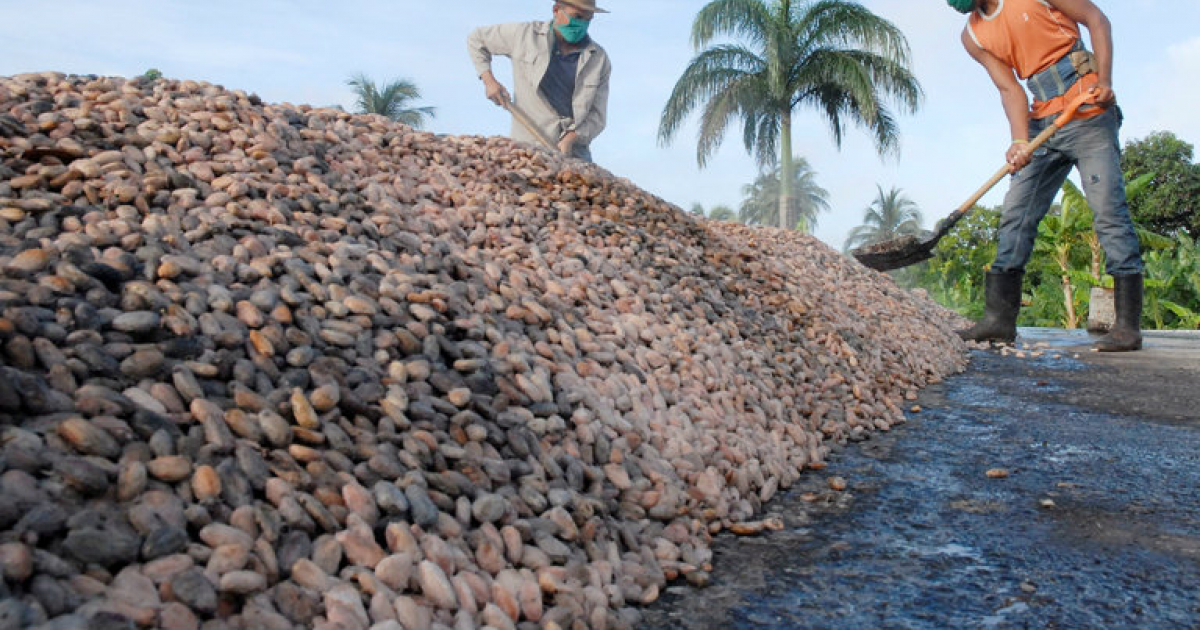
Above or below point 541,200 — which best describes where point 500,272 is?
below

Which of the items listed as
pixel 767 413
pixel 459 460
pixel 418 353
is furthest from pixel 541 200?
pixel 459 460

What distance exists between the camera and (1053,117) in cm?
466

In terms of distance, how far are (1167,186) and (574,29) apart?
14.4 meters

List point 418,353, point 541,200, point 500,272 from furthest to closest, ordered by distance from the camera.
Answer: point 541,200
point 500,272
point 418,353

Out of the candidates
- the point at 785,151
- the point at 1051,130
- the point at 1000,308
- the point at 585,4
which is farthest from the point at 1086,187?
the point at 785,151

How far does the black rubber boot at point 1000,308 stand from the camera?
5285 mm

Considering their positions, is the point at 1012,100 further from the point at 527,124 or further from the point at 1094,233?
the point at 1094,233

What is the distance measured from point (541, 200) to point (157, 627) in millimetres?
2486

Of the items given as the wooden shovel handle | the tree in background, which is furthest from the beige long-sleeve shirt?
the tree in background

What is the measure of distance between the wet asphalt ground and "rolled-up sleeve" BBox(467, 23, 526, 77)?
366 cm

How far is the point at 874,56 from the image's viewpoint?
1806 cm

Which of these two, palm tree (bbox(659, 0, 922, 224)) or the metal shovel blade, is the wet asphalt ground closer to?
the metal shovel blade

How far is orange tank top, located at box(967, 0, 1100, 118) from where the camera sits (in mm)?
4445

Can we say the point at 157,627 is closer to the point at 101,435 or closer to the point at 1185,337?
the point at 101,435
